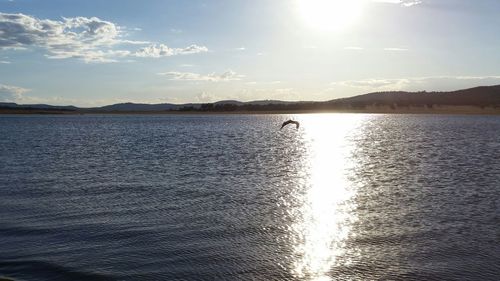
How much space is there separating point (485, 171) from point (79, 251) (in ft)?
76.7

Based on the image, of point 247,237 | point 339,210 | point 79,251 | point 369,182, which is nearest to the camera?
point 79,251

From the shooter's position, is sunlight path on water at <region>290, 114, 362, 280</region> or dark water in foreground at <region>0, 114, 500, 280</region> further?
sunlight path on water at <region>290, 114, 362, 280</region>

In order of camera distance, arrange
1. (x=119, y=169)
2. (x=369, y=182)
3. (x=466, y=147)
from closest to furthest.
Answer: (x=369, y=182) → (x=119, y=169) → (x=466, y=147)

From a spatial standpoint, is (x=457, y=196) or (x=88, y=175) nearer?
(x=457, y=196)

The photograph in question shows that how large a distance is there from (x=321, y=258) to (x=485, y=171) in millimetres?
19717

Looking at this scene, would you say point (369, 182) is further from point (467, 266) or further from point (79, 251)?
point (79, 251)

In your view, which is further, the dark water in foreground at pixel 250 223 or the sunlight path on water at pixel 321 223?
the sunlight path on water at pixel 321 223

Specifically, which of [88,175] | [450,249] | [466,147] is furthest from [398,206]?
[466,147]

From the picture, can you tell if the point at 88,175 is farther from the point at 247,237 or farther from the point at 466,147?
the point at 466,147

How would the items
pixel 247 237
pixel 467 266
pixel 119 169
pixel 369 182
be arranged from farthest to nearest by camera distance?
pixel 119 169 < pixel 369 182 < pixel 247 237 < pixel 467 266

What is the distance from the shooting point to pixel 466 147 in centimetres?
4812

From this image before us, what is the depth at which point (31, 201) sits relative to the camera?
21250 millimetres

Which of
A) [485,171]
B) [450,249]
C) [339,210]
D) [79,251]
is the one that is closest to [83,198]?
[79,251]

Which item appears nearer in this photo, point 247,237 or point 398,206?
point 247,237
